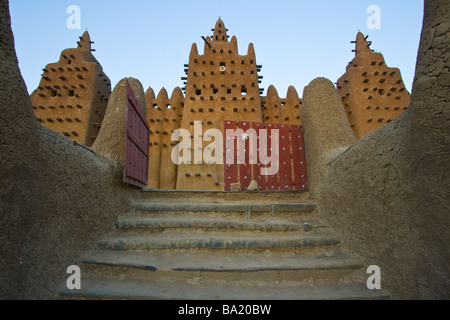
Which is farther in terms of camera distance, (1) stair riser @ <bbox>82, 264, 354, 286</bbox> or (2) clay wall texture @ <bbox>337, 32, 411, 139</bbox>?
(2) clay wall texture @ <bbox>337, 32, 411, 139</bbox>

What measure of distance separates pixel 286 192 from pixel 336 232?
4.63ft

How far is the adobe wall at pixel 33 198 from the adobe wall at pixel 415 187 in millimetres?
3268

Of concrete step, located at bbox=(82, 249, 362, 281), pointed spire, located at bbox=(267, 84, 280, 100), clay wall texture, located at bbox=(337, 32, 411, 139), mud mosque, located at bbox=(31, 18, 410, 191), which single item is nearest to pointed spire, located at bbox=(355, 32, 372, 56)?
mud mosque, located at bbox=(31, 18, 410, 191)

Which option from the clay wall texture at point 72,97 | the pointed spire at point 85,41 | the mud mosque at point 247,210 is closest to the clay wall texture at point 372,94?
the mud mosque at point 247,210

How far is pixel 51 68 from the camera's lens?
9039 mm

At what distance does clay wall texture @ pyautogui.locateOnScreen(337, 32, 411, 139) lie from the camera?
9.91 meters

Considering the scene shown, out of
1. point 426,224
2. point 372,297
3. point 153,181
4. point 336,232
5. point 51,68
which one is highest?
point 51,68

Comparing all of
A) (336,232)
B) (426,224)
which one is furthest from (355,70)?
(426,224)

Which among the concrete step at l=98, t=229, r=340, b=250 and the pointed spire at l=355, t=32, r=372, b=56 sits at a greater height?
the pointed spire at l=355, t=32, r=372, b=56

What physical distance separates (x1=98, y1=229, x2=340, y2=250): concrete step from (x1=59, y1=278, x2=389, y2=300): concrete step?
54 centimetres

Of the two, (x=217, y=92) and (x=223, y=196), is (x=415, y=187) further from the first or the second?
(x=217, y=92)

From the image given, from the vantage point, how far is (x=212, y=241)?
9.59ft

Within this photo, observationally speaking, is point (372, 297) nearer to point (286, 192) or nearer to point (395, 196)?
point (395, 196)

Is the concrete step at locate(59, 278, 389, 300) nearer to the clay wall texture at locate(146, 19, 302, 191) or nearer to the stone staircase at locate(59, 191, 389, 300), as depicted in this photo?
the stone staircase at locate(59, 191, 389, 300)
